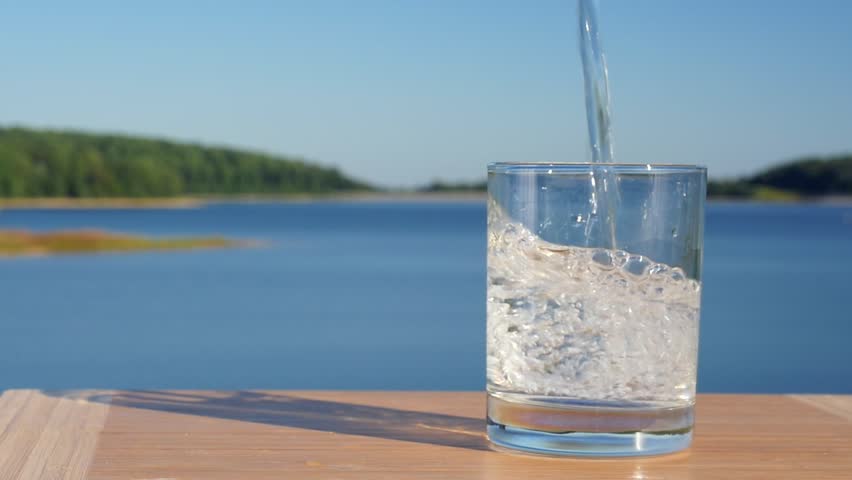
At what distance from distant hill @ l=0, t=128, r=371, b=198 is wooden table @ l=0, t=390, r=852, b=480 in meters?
56.1

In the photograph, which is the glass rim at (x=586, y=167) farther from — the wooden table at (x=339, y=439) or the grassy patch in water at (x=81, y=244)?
the grassy patch in water at (x=81, y=244)

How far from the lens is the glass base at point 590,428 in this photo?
1.21m

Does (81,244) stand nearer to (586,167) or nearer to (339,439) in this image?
(339,439)

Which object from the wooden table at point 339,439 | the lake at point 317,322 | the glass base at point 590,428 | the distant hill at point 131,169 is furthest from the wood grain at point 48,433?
the distant hill at point 131,169

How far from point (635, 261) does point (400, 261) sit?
19015 millimetres

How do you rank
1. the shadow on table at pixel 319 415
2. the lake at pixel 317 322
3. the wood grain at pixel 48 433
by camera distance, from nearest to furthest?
the wood grain at pixel 48 433, the shadow on table at pixel 319 415, the lake at pixel 317 322

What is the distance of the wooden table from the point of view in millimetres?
1170

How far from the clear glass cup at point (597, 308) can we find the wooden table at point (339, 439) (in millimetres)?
38

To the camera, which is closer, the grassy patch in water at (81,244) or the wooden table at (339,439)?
the wooden table at (339,439)

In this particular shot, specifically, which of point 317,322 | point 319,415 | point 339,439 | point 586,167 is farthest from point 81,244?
point 586,167

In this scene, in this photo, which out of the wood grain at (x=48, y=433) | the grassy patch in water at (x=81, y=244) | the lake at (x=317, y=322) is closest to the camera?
the wood grain at (x=48, y=433)

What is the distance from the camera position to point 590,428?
1.21 m

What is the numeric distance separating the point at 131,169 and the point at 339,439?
5882cm

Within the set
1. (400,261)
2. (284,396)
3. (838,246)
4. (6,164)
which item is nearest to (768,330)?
(284,396)
